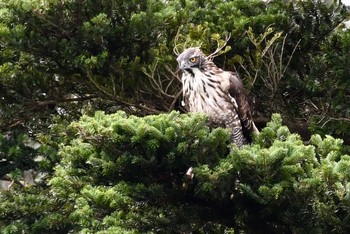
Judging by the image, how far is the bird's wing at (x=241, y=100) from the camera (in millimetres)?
4902

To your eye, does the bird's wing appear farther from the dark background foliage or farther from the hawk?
the dark background foliage

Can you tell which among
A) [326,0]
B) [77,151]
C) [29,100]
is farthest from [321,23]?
[77,151]

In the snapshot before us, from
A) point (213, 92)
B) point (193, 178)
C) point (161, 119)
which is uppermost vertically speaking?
point (161, 119)

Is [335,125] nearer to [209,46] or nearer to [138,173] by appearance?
[209,46]

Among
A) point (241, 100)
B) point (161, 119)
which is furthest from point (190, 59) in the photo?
point (161, 119)

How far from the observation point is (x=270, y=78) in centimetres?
534

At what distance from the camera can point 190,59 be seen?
15.8 feet

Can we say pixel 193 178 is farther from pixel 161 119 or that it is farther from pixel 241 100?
pixel 241 100

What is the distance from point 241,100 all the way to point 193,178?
1.09 meters

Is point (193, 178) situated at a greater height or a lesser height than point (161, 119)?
lesser

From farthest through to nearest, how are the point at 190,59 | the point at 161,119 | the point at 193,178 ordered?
the point at 190,59 < the point at 193,178 < the point at 161,119

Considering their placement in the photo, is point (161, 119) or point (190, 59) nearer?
point (161, 119)

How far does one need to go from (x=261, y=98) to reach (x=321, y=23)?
642mm

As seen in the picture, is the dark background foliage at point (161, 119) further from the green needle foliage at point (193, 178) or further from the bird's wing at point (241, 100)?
the bird's wing at point (241, 100)
